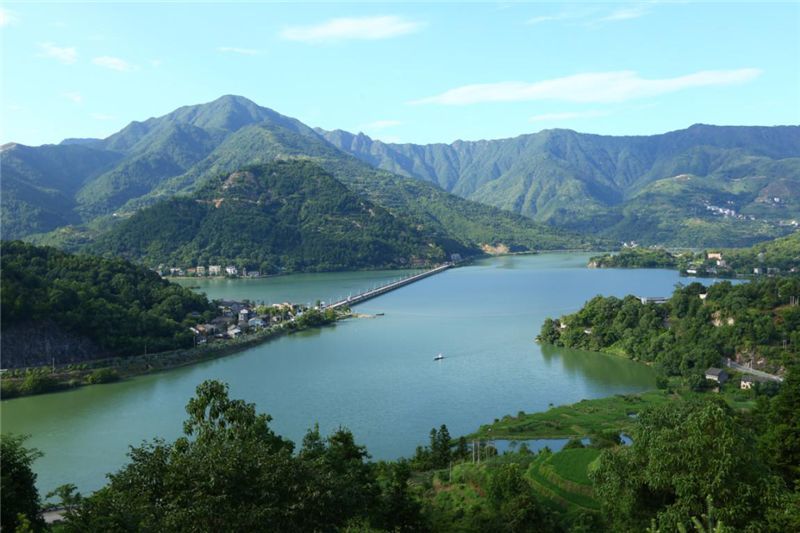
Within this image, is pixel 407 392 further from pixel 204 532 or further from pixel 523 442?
pixel 204 532

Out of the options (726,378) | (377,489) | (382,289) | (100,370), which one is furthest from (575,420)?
(382,289)

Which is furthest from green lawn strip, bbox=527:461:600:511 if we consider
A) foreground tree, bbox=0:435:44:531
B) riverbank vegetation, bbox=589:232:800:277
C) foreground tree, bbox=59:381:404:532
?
riverbank vegetation, bbox=589:232:800:277

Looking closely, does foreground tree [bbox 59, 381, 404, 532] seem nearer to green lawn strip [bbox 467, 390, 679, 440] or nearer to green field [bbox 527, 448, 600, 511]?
green field [bbox 527, 448, 600, 511]

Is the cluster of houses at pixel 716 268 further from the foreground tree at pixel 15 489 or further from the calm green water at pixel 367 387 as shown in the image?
the foreground tree at pixel 15 489

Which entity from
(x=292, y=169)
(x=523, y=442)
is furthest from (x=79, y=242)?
(x=523, y=442)

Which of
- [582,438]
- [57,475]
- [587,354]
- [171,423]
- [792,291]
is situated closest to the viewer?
[57,475]
